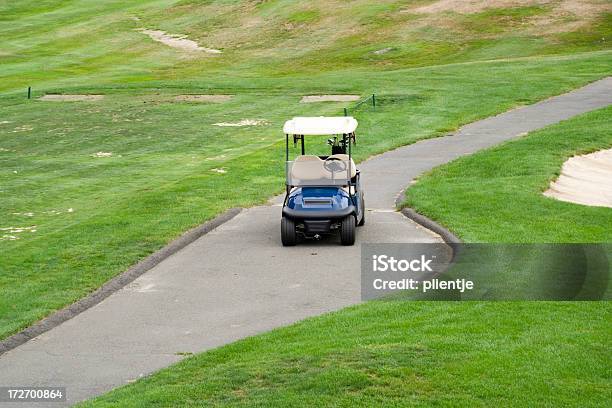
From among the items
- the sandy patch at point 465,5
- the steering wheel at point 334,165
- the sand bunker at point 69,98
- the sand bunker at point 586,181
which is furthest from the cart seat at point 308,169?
the sandy patch at point 465,5

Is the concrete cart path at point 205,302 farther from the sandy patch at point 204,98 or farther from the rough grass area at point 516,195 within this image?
the sandy patch at point 204,98

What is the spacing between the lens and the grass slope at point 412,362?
13180 millimetres

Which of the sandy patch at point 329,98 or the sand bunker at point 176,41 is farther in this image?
the sand bunker at point 176,41

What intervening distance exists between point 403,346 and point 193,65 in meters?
51.5

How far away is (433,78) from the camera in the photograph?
171ft

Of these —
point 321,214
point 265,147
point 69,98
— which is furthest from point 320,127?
point 69,98

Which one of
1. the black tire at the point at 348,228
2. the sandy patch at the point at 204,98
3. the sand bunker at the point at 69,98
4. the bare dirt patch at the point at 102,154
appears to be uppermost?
the black tire at the point at 348,228

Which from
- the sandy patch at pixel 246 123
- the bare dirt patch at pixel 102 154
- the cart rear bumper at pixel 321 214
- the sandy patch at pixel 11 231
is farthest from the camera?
the sandy patch at pixel 246 123

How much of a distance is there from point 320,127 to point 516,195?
5.92m

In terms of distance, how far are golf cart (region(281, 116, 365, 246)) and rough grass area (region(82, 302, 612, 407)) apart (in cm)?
587

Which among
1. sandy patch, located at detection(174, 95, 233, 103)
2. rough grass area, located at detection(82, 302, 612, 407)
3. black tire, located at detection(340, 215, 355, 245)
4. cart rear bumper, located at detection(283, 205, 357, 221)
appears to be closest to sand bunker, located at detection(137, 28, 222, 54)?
sandy patch, located at detection(174, 95, 233, 103)

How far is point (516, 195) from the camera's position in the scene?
26406 millimetres

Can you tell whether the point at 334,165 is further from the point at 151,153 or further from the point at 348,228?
the point at 151,153

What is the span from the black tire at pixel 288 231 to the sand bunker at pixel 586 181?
25.6ft
